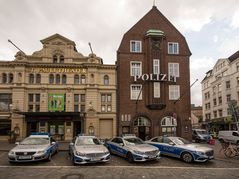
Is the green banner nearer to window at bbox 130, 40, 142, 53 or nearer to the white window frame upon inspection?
the white window frame

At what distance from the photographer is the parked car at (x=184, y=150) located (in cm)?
1273

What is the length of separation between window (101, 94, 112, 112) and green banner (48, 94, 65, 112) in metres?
5.11

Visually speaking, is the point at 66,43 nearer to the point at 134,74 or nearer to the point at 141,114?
the point at 134,74

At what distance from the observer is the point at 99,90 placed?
2914 centimetres

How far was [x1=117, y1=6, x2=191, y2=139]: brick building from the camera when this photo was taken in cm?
2902

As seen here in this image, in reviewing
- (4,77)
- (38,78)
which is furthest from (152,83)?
(4,77)

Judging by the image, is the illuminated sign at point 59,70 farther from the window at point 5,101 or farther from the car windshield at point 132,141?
the car windshield at point 132,141

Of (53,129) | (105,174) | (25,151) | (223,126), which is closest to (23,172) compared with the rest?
(25,151)

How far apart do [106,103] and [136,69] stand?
20.7ft

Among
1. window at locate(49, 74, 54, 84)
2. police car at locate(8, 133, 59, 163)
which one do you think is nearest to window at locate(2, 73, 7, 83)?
window at locate(49, 74, 54, 84)

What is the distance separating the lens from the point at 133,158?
12.6m

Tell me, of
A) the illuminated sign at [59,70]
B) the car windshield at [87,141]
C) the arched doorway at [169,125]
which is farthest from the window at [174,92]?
the car windshield at [87,141]

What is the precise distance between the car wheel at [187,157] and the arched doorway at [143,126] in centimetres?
1576

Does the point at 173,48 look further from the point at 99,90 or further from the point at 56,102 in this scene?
the point at 56,102
